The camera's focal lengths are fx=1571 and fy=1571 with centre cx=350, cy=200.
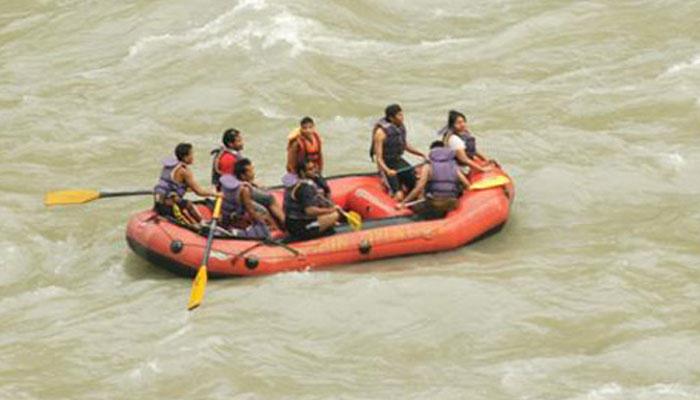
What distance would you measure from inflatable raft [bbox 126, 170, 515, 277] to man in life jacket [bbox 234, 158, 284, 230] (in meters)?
0.29

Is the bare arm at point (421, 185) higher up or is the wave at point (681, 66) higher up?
the wave at point (681, 66)

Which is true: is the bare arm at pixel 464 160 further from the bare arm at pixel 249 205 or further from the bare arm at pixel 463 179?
the bare arm at pixel 249 205

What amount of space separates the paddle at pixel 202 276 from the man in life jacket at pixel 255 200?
281 millimetres

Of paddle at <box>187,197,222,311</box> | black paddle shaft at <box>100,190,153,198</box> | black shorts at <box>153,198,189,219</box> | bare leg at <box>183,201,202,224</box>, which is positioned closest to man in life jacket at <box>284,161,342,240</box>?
paddle at <box>187,197,222,311</box>

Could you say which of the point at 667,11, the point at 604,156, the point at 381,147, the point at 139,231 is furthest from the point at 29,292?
the point at 667,11

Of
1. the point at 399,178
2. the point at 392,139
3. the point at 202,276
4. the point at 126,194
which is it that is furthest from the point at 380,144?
the point at 202,276

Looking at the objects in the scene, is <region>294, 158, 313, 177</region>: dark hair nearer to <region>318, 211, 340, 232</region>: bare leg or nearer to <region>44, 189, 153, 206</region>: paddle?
<region>318, 211, 340, 232</region>: bare leg

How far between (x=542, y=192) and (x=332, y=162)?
100 inches

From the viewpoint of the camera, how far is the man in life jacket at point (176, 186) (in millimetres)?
14430

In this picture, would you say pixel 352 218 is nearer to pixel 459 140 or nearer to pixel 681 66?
pixel 459 140

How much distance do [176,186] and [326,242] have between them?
4.92 ft

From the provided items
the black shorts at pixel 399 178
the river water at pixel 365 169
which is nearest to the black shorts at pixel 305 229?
the river water at pixel 365 169

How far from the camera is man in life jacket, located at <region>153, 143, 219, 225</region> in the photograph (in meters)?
14.4

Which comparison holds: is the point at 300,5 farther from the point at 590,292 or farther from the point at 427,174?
the point at 590,292
